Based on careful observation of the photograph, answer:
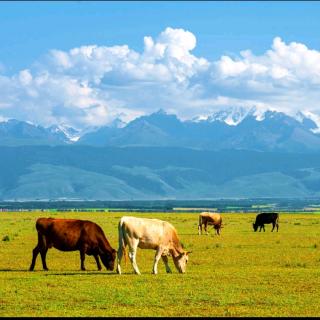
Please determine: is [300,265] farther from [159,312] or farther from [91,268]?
[159,312]

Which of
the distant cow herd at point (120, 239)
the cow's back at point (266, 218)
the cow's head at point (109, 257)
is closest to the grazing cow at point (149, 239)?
the distant cow herd at point (120, 239)

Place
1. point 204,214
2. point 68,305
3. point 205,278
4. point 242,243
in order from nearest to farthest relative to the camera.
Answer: point 68,305, point 205,278, point 242,243, point 204,214

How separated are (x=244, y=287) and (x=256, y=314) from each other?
193 inches

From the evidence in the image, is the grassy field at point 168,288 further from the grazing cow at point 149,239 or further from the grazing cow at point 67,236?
the grazing cow at point 67,236

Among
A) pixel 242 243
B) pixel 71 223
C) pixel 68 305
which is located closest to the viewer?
pixel 68 305

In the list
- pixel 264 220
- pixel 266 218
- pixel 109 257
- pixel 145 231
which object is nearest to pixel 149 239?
pixel 145 231

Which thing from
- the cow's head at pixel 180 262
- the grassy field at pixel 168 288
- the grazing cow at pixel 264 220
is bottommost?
the grassy field at pixel 168 288

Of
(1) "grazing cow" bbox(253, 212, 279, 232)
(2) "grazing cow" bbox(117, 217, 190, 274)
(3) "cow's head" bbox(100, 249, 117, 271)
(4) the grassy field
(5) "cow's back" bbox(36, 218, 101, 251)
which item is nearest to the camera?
(4) the grassy field

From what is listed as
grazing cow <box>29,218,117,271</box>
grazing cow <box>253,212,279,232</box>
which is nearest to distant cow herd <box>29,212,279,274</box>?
grazing cow <box>29,218,117,271</box>

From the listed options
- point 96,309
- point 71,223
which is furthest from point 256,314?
point 71,223

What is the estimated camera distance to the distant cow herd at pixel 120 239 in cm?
2894

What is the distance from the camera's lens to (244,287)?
25.0 metres

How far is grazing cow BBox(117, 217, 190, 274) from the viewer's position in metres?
28.8

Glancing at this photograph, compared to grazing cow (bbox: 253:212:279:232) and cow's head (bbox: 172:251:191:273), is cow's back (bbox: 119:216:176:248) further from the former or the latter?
grazing cow (bbox: 253:212:279:232)
